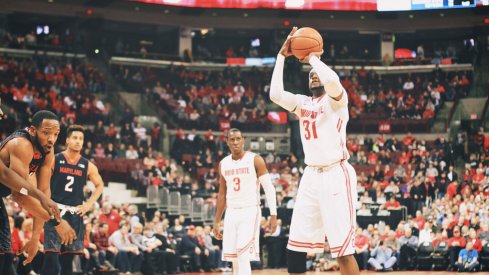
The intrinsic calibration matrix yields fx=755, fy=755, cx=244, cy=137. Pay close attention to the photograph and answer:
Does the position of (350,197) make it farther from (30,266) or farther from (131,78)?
(131,78)

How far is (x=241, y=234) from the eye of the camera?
1018 cm

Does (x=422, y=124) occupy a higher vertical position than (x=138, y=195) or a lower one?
higher

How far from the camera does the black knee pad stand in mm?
7246

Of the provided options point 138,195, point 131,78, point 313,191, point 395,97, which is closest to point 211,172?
point 138,195

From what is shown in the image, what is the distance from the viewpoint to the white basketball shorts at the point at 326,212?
7070 mm

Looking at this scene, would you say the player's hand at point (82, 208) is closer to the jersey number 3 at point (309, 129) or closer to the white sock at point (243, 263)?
the white sock at point (243, 263)

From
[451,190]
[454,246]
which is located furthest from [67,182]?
[451,190]

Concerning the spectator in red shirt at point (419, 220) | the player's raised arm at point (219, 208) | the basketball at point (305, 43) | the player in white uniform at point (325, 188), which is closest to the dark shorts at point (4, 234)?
the player in white uniform at point (325, 188)

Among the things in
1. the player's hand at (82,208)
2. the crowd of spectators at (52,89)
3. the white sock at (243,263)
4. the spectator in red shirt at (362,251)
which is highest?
the crowd of spectators at (52,89)

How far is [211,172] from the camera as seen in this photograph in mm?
25156

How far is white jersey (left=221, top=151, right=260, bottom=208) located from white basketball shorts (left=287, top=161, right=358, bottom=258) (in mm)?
3231

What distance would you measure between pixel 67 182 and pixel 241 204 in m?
2.38

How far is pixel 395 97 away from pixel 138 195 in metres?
14.3

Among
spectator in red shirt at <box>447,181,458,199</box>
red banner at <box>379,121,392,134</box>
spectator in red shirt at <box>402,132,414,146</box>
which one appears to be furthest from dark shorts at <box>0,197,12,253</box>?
red banner at <box>379,121,392,134</box>
